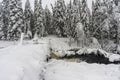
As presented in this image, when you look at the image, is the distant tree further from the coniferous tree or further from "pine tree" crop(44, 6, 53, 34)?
the coniferous tree

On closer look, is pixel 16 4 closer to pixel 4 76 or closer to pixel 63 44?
pixel 63 44

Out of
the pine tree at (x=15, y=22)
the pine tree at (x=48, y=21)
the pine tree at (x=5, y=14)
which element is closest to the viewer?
the pine tree at (x=15, y=22)

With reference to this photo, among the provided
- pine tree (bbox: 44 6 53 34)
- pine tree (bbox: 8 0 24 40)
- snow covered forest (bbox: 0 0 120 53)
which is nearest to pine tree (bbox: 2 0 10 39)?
snow covered forest (bbox: 0 0 120 53)

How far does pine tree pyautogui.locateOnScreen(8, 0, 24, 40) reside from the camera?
142 ft

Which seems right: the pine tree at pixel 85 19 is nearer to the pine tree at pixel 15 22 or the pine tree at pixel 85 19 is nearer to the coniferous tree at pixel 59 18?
the coniferous tree at pixel 59 18

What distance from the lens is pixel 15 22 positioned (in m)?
43.5

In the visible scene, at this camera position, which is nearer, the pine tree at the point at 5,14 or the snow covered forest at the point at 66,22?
the snow covered forest at the point at 66,22

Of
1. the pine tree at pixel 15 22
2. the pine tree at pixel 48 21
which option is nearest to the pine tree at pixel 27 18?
the pine tree at pixel 48 21

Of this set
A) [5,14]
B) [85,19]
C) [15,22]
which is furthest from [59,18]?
[15,22]

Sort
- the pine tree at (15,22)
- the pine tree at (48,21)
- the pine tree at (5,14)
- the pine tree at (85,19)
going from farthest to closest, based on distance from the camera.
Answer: the pine tree at (48,21), the pine tree at (5,14), the pine tree at (85,19), the pine tree at (15,22)

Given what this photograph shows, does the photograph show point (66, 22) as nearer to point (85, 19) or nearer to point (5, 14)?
point (85, 19)

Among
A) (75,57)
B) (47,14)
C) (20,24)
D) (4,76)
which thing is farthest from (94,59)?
(47,14)

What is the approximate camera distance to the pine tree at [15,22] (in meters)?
43.2

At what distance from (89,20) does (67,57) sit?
33980 mm
